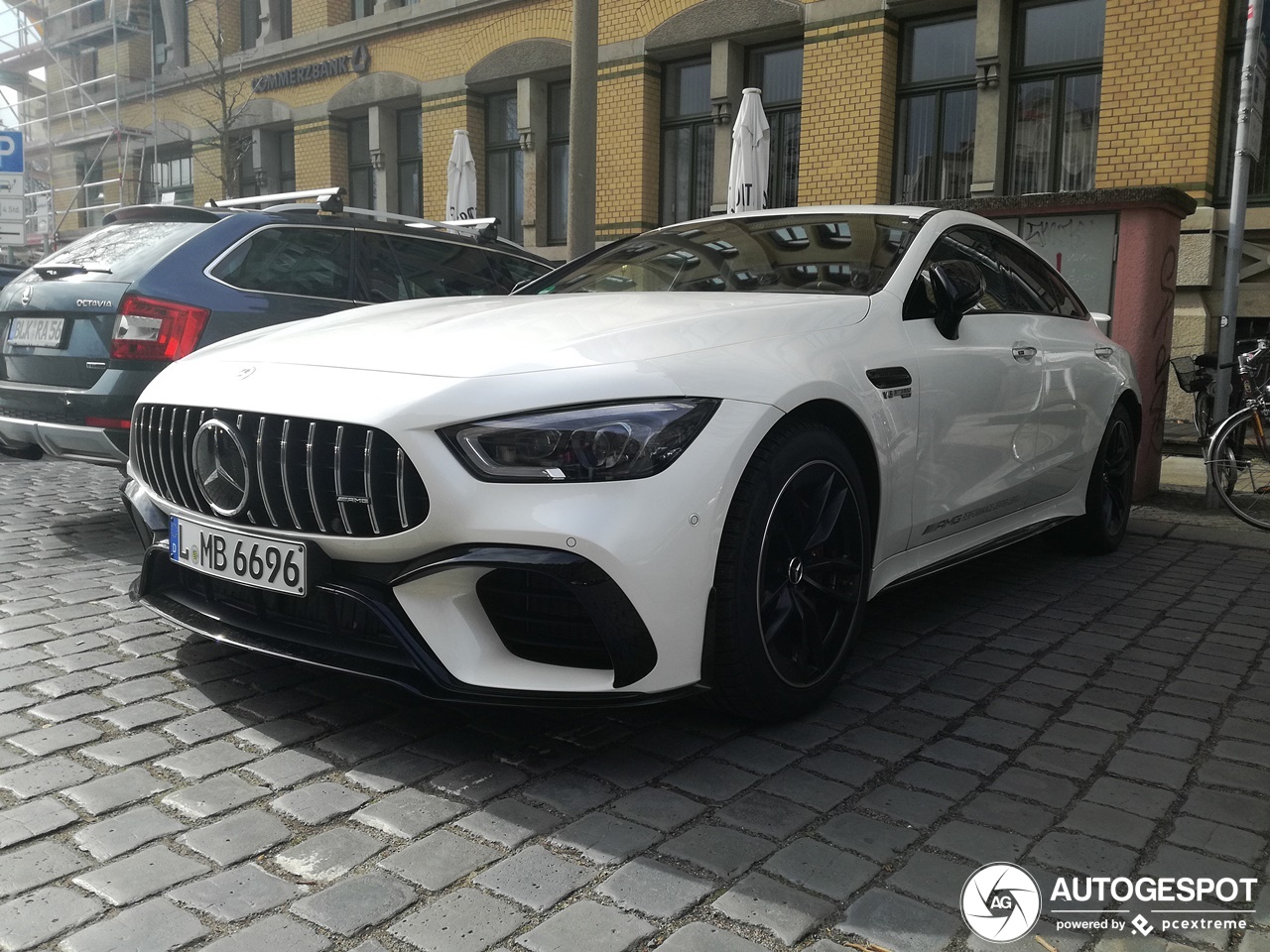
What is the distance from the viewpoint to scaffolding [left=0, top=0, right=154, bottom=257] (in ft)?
88.2

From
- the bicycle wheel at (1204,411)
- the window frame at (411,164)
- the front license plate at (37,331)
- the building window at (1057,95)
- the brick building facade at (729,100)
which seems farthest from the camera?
the window frame at (411,164)

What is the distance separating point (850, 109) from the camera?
13.9 meters

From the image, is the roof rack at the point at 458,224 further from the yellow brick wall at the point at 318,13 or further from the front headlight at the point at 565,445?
the yellow brick wall at the point at 318,13

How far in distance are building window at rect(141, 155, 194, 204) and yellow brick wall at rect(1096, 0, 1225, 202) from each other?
20301 millimetres

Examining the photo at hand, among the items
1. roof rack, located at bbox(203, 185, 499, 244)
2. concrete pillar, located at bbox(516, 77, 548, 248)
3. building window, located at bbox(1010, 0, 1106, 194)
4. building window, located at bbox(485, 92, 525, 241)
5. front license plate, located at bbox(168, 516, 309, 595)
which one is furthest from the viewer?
building window, located at bbox(485, 92, 525, 241)

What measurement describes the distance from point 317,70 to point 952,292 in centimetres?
2011

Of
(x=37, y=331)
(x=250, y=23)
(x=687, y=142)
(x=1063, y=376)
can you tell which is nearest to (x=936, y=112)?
(x=687, y=142)

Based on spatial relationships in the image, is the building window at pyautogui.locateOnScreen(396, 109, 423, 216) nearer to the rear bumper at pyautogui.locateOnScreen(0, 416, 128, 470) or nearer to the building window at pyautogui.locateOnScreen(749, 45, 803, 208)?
the building window at pyautogui.locateOnScreen(749, 45, 803, 208)

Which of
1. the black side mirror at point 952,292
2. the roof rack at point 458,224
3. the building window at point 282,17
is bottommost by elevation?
the black side mirror at point 952,292

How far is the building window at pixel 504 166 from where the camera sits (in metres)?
18.5

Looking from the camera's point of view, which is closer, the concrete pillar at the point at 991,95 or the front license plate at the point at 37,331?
the front license plate at the point at 37,331

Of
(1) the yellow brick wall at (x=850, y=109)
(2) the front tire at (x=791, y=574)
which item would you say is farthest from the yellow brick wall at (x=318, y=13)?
(2) the front tire at (x=791, y=574)

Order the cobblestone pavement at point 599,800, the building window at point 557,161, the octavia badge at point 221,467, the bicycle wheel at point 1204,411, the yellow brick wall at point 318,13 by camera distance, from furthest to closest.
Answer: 1. the yellow brick wall at point 318,13
2. the building window at point 557,161
3. the bicycle wheel at point 1204,411
4. the octavia badge at point 221,467
5. the cobblestone pavement at point 599,800

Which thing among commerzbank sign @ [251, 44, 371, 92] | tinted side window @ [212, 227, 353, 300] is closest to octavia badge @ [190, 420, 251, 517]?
tinted side window @ [212, 227, 353, 300]
